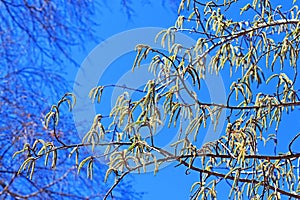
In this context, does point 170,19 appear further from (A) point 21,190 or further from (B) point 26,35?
(A) point 21,190

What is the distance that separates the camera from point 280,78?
91 cm

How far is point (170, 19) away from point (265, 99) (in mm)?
1165

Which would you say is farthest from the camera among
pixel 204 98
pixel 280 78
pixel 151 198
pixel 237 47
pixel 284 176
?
pixel 151 198

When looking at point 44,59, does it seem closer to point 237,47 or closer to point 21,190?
point 21,190

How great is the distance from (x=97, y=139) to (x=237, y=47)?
1.30ft

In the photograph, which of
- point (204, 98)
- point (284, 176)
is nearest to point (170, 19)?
point (204, 98)

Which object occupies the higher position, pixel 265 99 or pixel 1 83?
pixel 1 83

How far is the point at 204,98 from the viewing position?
49.9 inches

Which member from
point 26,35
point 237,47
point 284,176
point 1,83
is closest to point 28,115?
point 1,83

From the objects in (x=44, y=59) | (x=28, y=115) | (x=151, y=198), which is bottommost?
(x=151, y=198)

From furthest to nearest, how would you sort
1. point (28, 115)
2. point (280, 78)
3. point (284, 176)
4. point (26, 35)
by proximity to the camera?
point (26, 35), point (28, 115), point (284, 176), point (280, 78)

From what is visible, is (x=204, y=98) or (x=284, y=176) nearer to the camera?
(x=284, y=176)

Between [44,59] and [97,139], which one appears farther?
[44,59]

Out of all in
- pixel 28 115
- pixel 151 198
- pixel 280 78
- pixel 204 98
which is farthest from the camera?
pixel 28 115
